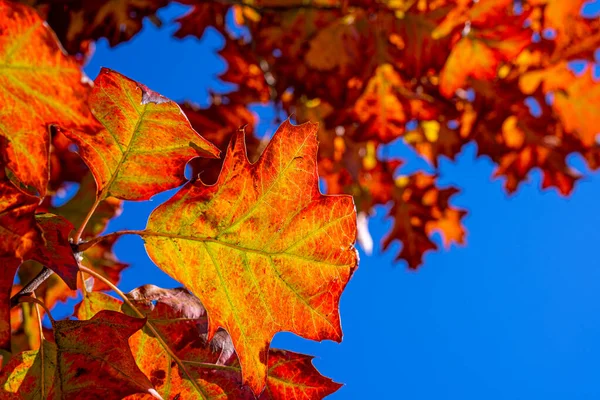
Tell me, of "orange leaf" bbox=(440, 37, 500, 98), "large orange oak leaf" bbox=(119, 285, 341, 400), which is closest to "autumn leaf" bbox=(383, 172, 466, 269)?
"orange leaf" bbox=(440, 37, 500, 98)

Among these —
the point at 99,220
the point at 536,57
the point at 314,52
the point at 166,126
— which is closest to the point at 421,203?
the point at 536,57

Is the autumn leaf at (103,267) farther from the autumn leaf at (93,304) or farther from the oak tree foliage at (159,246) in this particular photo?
the autumn leaf at (93,304)

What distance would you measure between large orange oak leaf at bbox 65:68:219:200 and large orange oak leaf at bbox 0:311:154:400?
0.17 meters

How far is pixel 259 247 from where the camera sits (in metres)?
0.83

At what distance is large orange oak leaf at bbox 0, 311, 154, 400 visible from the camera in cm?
75

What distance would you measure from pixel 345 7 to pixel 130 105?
4.17ft

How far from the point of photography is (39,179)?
75 cm

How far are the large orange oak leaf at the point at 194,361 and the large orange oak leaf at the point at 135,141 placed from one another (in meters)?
0.19

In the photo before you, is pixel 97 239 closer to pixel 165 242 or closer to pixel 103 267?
pixel 165 242

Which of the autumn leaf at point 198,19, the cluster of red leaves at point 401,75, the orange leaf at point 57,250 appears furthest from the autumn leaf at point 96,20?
the orange leaf at point 57,250

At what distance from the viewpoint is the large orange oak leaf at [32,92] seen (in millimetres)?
694

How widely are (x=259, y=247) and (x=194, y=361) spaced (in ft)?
0.70

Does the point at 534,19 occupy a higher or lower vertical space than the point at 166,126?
higher

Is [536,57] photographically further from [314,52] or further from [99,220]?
[99,220]
